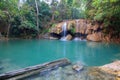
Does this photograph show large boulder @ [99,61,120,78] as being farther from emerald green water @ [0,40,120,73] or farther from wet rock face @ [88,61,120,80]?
emerald green water @ [0,40,120,73]

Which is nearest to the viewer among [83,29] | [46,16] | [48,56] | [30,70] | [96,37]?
[30,70]

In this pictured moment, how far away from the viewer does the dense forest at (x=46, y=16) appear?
19.5 metres

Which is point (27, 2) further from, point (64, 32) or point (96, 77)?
point (96, 77)

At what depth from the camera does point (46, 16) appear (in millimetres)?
26672

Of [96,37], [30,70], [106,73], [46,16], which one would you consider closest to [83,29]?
[96,37]

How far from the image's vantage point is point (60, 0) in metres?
28.5

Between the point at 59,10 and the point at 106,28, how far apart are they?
31.2 ft

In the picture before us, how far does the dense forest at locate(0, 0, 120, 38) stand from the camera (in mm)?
19531

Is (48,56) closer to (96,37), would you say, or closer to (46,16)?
(96,37)

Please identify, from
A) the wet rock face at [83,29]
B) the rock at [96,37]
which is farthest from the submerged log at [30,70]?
the wet rock face at [83,29]

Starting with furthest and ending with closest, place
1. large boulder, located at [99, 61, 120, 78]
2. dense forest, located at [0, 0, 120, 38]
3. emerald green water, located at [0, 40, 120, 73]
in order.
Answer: dense forest, located at [0, 0, 120, 38] → emerald green water, located at [0, 40, 120, 73] → large boulder, located at [99, 61, 120, 78]

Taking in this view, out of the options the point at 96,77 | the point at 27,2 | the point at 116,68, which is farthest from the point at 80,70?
the point at 27,2

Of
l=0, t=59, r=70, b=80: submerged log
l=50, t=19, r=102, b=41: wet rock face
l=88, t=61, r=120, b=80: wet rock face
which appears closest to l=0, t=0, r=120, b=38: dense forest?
l=50, t=19, r=102, b=41: wet rock face

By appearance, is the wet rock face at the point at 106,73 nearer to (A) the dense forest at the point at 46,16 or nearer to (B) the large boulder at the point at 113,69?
(B) the large boulder at the point at 113,69
